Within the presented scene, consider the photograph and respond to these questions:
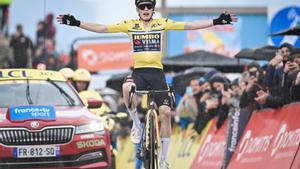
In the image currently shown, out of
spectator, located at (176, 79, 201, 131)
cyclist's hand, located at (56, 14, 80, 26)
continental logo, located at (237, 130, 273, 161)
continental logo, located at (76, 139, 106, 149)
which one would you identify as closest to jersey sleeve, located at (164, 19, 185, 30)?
cyclist's hand, located at (56, 14, 80, 26)

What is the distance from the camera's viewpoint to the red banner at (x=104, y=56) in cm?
3947

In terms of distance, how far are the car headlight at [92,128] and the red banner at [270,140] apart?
2.46 metres

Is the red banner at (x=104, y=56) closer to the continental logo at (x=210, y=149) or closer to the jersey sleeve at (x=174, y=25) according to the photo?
the continental logo at (x=210, y=149)

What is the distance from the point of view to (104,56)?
133 ft

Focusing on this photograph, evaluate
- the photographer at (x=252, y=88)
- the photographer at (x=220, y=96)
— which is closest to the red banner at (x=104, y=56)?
the photographer at (x=220, y=96)

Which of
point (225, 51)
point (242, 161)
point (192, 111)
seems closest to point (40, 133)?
point (242, 161)

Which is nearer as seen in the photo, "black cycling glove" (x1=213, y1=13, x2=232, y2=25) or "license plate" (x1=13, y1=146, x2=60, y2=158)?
"black cycling glove" (x1=213, y1=13, x2=232, y2=25)

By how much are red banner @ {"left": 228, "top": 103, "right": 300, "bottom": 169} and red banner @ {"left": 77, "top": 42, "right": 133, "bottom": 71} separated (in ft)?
65.7

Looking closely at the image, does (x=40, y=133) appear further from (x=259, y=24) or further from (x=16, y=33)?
(x=259, y=24)

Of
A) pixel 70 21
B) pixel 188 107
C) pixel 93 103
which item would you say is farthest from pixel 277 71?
pixel 188 107

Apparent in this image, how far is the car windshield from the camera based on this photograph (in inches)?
683

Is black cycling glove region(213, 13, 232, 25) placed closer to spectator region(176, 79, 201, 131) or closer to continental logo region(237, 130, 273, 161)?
continental logo region(237, 130, 273, 161)

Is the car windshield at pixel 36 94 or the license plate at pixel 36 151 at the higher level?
the car windshield at pixel 36 94

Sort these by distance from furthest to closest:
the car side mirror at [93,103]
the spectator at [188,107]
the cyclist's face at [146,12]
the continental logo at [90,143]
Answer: the spectator at [188,107] → the car side mirror at [93,103] → the continental logo at [90,143] → the cyclist's face at [146,12]
